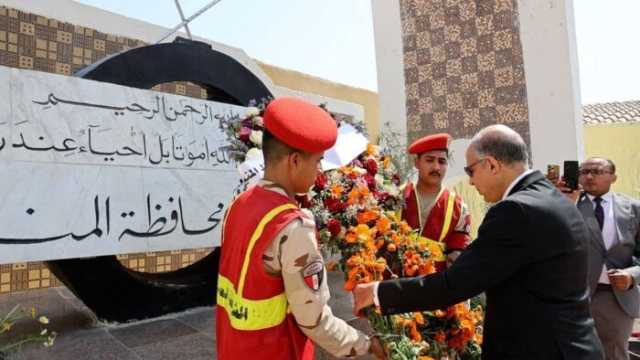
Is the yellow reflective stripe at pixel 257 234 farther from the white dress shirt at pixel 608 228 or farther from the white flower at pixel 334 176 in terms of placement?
the white dress shirt at pixel 608 228

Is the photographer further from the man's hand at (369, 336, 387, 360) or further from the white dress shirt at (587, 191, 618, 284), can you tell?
the man's hand at (369, 336, 387, 360)

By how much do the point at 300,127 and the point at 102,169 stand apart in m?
2.55

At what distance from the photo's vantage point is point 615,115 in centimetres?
Result: 1326

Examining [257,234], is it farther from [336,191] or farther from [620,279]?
[620,279]

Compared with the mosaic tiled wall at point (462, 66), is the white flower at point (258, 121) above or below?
below

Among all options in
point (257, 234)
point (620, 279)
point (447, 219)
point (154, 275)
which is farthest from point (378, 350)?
point (154, 275)

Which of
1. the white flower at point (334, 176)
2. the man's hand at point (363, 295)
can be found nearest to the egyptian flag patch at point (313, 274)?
the man's hand at point (363, 295)

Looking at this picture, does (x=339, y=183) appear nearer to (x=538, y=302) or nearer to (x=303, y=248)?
(x=303, y=248)

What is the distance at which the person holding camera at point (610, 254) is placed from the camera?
2.60 m

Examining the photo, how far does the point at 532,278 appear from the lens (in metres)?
1.32

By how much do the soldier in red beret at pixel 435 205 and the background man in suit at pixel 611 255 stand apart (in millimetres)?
752

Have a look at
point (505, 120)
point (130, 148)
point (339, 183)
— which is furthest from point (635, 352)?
point (505, 120)

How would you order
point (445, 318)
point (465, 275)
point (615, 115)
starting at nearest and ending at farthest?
point (465, 275) < point (445, 318) < point (615, 115)

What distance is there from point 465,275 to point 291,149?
685 millimetres
